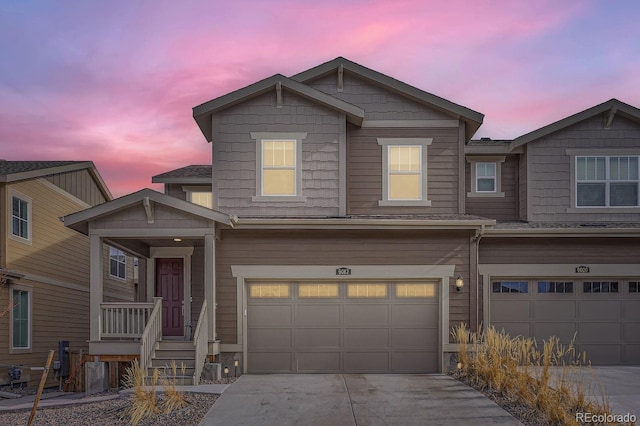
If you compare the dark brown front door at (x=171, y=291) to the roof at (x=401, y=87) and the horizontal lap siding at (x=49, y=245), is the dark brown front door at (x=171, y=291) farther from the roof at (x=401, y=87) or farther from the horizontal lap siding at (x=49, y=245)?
the roof at (x=401, y=87)

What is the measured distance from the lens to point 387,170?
1620cm

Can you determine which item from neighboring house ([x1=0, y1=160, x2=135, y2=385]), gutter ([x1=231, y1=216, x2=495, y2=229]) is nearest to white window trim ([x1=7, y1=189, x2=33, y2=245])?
neighboring house ([x1=0, y1=160, x2=135, y2=385])

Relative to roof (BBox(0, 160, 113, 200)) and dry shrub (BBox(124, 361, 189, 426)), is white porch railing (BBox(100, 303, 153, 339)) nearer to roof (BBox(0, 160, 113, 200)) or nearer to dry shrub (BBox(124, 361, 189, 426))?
dry shrub (BBox(124, 361, 189, 426))

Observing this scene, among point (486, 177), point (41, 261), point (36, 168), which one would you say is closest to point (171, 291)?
point (41, 261)


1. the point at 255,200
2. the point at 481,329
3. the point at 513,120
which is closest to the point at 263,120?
the point at 255,200

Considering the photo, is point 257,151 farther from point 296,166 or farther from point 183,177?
point 183,177

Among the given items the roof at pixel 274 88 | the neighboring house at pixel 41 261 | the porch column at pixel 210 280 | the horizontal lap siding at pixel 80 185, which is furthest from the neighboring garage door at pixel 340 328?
the horizontal lap siding at pixel 80 185

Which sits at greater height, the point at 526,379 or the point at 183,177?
the point at 183,177

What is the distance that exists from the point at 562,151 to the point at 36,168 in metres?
13.6

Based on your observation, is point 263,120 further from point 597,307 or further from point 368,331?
point 597,307

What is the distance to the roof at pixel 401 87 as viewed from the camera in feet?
52.7

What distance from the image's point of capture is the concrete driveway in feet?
33.9

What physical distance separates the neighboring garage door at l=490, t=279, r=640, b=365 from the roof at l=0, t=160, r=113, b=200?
11880mm

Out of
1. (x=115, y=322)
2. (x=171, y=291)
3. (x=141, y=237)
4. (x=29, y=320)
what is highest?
(x=141, y=237)
